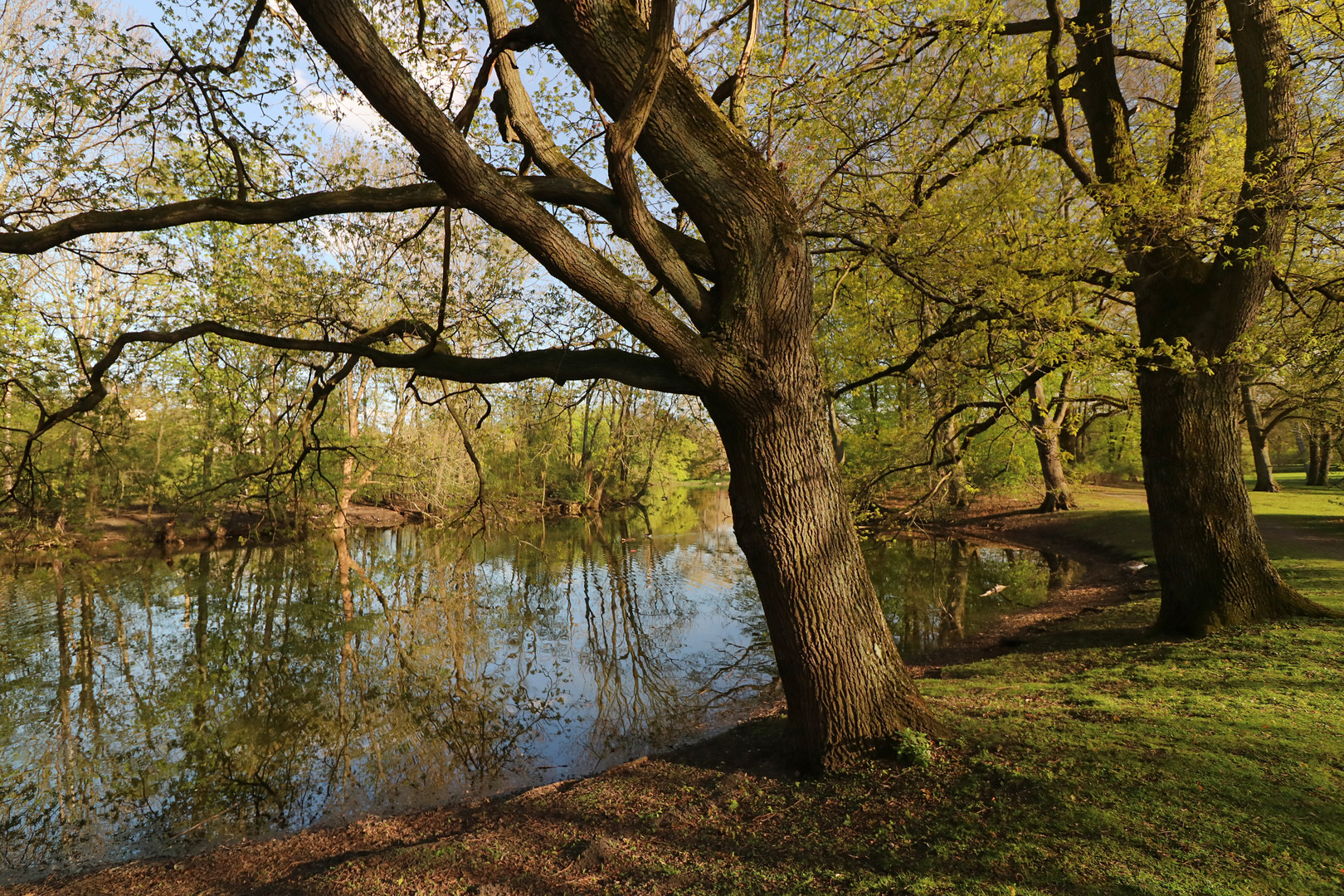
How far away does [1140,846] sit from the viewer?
3.07 metres

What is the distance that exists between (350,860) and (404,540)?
22.3m

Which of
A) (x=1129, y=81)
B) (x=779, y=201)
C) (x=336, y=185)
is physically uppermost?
(x=1129, y=81)

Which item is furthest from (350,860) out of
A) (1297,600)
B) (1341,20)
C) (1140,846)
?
(1341,20)

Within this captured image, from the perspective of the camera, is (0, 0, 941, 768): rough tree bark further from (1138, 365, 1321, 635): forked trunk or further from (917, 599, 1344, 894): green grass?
(1138, 365, 1321, 635): forked trunk

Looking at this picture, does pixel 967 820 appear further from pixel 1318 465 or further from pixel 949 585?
pixel 1318 465

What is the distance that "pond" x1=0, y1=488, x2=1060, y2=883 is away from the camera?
6180 mm

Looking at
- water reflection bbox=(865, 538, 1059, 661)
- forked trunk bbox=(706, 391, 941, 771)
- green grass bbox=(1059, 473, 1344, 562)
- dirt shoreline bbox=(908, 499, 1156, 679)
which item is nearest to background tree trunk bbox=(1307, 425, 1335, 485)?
green grass bbox=(1059, 473, 1344, 562)

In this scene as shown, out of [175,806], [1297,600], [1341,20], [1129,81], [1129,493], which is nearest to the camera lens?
[1341,20]

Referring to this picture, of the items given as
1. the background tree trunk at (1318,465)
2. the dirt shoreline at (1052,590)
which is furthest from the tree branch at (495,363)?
the background tree trunk at (1318,465)

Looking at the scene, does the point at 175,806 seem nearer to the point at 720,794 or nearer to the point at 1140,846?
the point at 720,794

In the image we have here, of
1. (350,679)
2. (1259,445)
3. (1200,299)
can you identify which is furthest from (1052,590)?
(1259,445)

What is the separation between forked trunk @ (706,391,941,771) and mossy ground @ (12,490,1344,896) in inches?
12.1

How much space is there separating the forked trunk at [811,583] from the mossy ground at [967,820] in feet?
1.01

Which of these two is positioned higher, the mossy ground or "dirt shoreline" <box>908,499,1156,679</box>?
the mossy ground
